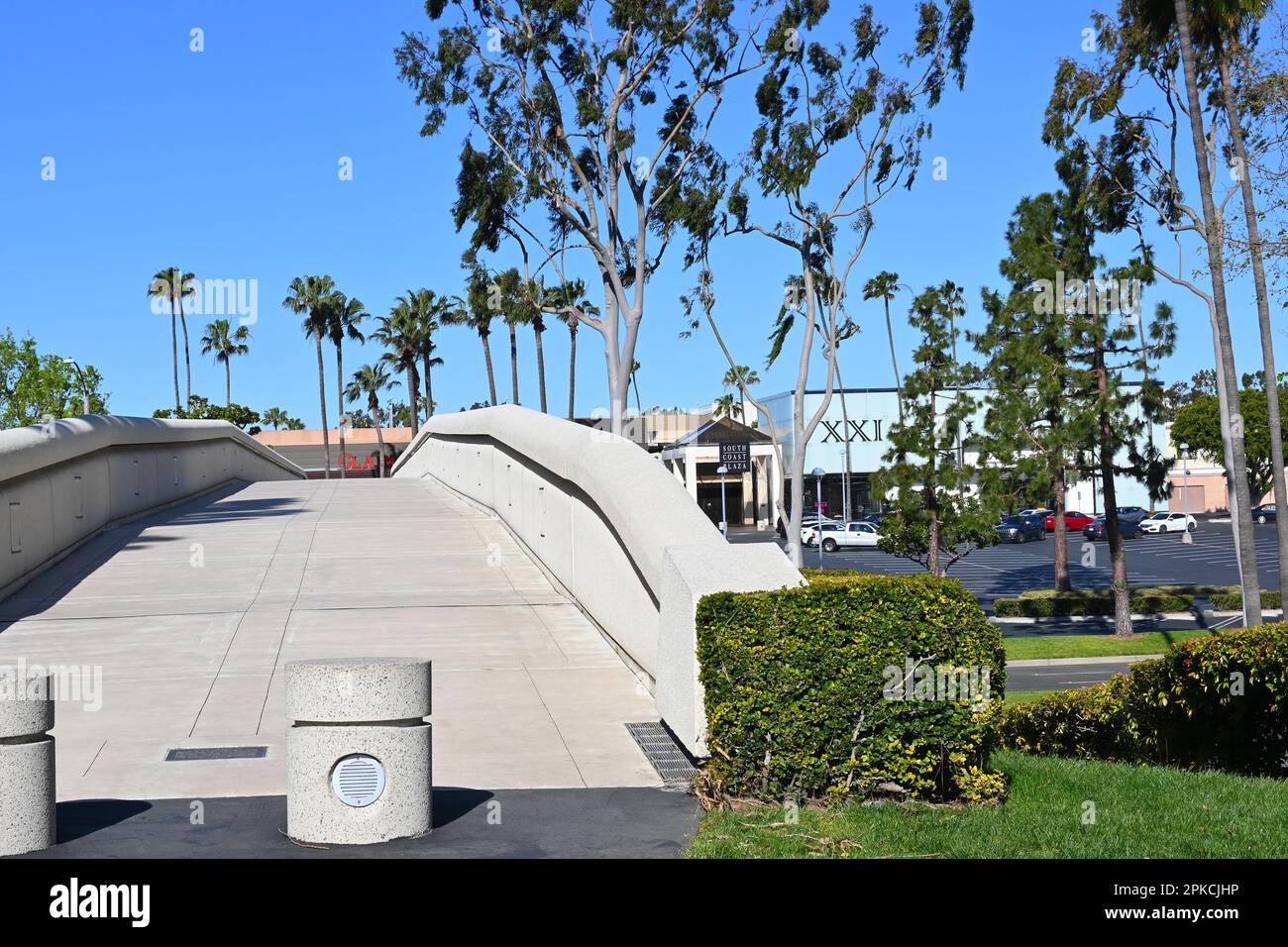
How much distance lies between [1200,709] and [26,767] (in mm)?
7255

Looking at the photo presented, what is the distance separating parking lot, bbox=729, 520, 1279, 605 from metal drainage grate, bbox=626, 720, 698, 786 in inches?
1337

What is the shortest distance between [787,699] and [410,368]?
6848 centimetres

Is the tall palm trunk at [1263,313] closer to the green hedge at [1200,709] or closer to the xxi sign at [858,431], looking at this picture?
the green hedge at [1200,709]

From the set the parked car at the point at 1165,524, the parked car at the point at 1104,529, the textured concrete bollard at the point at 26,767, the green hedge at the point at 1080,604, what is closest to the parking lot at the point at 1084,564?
the parked car at the point at 1104,529

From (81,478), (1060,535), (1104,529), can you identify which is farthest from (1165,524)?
(81,478)

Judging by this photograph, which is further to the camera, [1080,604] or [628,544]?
[1080,604]

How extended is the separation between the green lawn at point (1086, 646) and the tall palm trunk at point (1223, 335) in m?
3.43

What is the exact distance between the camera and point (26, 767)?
18.5 feet

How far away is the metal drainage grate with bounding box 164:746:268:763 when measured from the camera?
24.4 feet

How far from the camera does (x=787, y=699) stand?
6438 millimetres

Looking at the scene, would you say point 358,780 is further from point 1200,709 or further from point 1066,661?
point 1066,661

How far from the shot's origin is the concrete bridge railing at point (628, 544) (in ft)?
24.8
